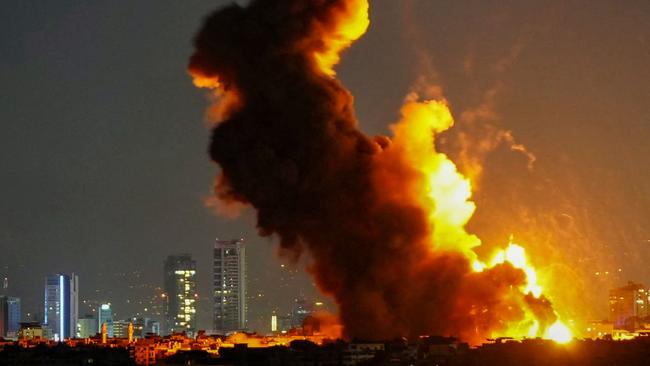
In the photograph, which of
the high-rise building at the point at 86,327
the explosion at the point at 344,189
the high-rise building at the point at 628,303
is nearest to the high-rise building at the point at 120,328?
the high-rise building at the point at 86,327

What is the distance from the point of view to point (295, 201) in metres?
53.7

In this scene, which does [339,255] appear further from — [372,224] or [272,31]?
[272,31]

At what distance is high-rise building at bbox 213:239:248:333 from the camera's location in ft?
333

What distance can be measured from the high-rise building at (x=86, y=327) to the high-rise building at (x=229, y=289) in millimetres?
11491

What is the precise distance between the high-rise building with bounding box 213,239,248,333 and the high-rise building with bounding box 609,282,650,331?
3132 cm

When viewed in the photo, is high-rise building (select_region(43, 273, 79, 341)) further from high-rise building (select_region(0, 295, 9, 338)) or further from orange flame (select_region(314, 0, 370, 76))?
orange flame (select_region(314, 0, 370, 76))

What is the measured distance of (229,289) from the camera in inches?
4048

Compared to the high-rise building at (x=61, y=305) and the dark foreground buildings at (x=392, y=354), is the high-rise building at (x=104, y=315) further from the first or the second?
the dark foreground buildings at (x=392, y=354)

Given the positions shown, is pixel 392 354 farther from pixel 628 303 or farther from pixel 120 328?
pixel 120 328

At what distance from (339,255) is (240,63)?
8.11 m

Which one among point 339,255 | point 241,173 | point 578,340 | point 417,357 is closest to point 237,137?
point 241,173

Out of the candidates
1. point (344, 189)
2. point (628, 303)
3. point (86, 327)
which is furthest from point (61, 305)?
point (344, 189)

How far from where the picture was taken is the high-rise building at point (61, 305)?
109812 millimetres

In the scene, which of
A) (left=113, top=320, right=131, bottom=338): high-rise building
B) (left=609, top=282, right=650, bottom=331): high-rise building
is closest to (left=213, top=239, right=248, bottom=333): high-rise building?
(left=113, top=320, right=131, bottom=338): high-rise building
